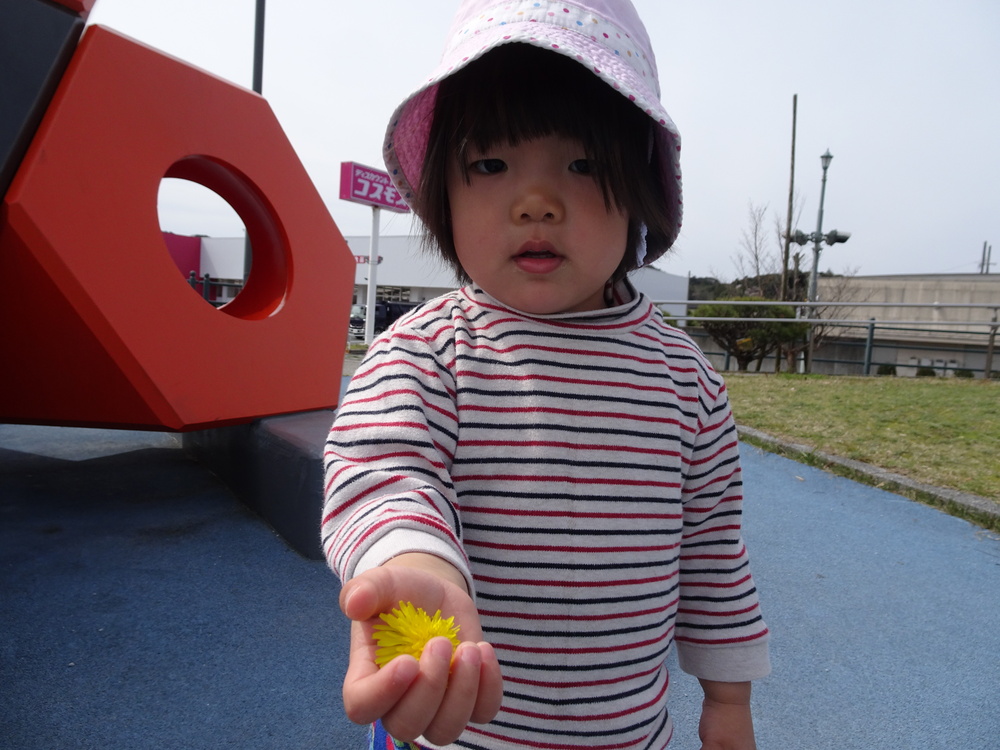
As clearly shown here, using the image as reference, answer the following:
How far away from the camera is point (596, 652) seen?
34.2 inches

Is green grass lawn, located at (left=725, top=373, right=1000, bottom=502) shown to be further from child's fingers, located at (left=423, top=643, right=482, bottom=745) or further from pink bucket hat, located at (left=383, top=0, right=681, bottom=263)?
child's fingers, located at (left=423, top=643, right=482, bottom=745)

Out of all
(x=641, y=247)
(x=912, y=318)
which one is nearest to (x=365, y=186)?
(x=641, y=247)

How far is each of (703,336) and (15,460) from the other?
11652 millimetres

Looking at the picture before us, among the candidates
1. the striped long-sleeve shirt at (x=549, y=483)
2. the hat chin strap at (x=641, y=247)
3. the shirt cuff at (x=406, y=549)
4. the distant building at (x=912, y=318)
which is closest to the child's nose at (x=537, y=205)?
the striped long-sleeve shirt at (x=549, y=483)

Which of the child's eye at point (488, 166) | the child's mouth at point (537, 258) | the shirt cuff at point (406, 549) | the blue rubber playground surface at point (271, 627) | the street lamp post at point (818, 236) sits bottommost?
the blue rubber playground surface at point (271, 627)

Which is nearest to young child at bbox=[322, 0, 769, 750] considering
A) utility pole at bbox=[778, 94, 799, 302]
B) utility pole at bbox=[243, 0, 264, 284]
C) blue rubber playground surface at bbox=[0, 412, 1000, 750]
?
blue rubber playground surface at bbox=[0, 412, 1000, 750]

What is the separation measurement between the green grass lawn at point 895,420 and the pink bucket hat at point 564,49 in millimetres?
3651

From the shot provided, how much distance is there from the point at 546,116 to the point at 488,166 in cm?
10

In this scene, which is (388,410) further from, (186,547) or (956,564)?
(956,564)

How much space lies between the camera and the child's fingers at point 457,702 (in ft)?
1.48

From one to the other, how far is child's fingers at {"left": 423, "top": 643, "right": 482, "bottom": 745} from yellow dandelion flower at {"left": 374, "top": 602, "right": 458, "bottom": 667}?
0.03 meters

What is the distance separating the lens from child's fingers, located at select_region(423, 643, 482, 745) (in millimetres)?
451

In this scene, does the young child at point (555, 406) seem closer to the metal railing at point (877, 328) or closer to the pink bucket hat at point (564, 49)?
the pink bucket hat at point (564, 49)

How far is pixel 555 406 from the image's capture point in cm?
88
